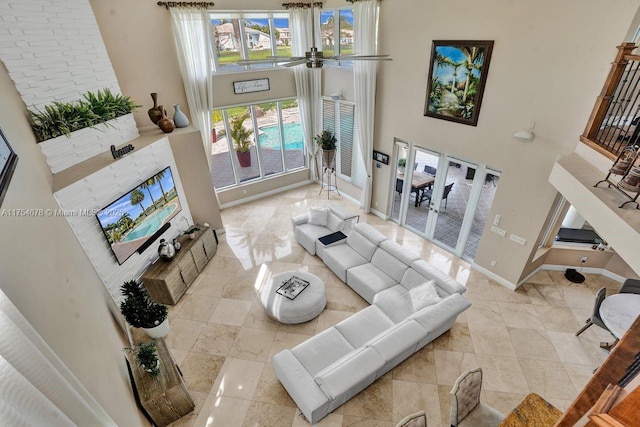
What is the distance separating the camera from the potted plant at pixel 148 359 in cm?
362

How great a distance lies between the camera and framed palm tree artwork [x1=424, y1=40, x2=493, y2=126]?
4980 mm

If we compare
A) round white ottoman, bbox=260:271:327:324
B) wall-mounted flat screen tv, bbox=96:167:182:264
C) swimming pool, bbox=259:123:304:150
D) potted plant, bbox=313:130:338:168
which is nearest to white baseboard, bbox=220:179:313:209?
swimming pool, bbox=259:123:304:150

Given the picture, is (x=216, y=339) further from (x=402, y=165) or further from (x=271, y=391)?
(x=402, y=165)

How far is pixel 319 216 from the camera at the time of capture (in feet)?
22.8

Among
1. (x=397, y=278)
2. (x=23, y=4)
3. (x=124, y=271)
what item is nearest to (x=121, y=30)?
(x=23, y=4)

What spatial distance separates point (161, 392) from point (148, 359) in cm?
40

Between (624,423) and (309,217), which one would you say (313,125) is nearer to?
(309,217)

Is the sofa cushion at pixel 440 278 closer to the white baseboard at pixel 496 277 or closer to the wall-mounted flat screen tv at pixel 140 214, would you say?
the white baseboard at pixel 496 277

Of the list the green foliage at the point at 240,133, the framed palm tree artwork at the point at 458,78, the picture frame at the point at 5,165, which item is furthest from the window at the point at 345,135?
the picture frame at the point at 5,165

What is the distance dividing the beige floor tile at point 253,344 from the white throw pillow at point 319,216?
8.85ft

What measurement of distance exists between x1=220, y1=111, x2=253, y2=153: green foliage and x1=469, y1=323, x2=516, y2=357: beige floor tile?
6.63 meters

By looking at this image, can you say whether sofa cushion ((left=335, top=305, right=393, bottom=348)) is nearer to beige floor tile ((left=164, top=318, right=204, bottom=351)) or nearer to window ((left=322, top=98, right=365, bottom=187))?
beige floor tile ((left=164, top=318, right=204, bottom=351))

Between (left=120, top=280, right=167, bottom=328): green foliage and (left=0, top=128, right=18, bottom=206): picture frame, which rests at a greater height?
(left=0, top=128, right=18, bottom=206): picture frame

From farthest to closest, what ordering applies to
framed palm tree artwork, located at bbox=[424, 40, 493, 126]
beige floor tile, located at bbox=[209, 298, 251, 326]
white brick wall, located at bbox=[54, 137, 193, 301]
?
beige floor tile, located at bbox=[209, 298, 251, 326] < framed palm tree artwork, located at bbox=[424, 40, 493, 126] < white brick wall, located at bbox=[54, 137, 193, 301]
